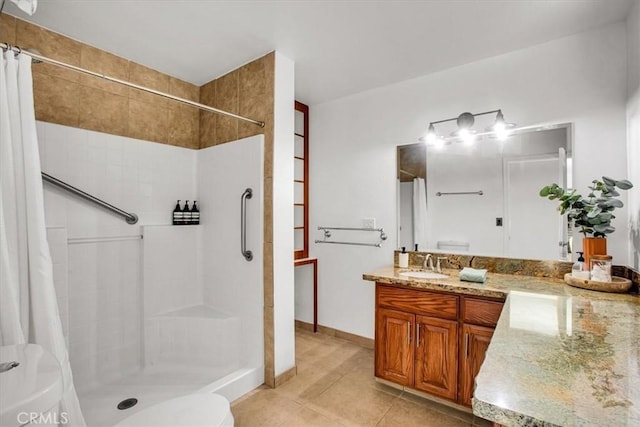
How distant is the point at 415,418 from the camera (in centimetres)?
188

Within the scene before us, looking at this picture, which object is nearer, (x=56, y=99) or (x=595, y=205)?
(x=595, y=205)

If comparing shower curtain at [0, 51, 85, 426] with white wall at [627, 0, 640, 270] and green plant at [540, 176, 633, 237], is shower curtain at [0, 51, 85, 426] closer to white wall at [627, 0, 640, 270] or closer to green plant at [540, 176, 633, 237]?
green plant at [540, 176, 633, 237]

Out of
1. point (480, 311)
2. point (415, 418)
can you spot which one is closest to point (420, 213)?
point (480, 311)

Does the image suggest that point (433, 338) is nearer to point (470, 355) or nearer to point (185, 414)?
point (470, 355)

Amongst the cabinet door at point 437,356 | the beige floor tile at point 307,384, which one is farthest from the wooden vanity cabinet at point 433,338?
the beige floor tile at point 307,384

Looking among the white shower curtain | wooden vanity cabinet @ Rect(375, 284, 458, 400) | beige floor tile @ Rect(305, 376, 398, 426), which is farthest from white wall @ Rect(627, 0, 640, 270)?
beige floor tile @ Rect(305, 376, 398, 426)

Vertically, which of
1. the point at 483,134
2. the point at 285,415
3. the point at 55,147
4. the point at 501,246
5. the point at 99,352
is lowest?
the point at 285,415

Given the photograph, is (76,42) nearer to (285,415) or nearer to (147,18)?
(147,18)

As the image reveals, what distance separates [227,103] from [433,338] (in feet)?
7.84

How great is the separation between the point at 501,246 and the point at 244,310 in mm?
1985

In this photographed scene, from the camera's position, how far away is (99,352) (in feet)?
7.05

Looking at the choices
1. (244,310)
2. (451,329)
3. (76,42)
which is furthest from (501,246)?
(76,42)

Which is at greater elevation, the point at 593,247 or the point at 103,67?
the point at 103,67

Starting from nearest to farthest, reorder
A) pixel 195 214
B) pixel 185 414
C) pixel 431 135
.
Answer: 1. pixel 185 414
2. pixel 431 135
3. pixel 195 214
